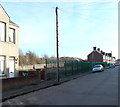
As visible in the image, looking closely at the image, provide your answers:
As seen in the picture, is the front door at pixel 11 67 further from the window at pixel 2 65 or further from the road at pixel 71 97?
the road at pixel 71 97

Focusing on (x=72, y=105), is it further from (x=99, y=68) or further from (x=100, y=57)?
(x=100, y=57)

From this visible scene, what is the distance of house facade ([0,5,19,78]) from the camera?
24.9 meters

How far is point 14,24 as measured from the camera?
28000mm

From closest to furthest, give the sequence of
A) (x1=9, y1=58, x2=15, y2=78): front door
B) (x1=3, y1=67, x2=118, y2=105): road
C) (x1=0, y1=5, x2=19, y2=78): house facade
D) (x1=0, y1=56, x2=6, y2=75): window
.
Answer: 1. (x1=3, y1=67, x2=118, y2=105): road
2. (x1=0, y1=56, x2=6, y2=75): window
3. (x1=0, y1=5, x2=19, y2=78): house facade
4. (x1=9, y1=58, x2=15, y2=78): front door

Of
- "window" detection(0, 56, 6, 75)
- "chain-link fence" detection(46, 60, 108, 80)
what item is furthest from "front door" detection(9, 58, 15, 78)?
"chain-link fence" detection(46, 60, 108, 80)

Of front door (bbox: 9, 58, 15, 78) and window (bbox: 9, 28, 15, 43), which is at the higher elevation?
window (bbox: 9, 28, 15, 43)

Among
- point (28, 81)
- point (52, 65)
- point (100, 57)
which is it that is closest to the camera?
point (28, 81)

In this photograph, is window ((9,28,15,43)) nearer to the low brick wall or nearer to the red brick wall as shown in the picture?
the low brick wall

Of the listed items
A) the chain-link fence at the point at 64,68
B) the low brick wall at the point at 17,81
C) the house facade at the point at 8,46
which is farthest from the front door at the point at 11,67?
the chain-link fence at the point at 64,68

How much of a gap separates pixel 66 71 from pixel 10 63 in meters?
12.5

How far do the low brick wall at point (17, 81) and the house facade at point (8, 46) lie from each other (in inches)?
107

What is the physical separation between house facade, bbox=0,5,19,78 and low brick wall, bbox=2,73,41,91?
2.71 metres

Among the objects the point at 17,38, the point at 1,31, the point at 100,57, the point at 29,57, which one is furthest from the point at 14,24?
the point at 100,57

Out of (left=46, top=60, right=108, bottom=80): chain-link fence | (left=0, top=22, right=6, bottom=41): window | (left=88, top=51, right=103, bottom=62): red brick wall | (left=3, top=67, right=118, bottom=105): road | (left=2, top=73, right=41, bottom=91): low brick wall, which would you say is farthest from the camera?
(left=88, top=51, right=103, bottom=62): red brick wall
